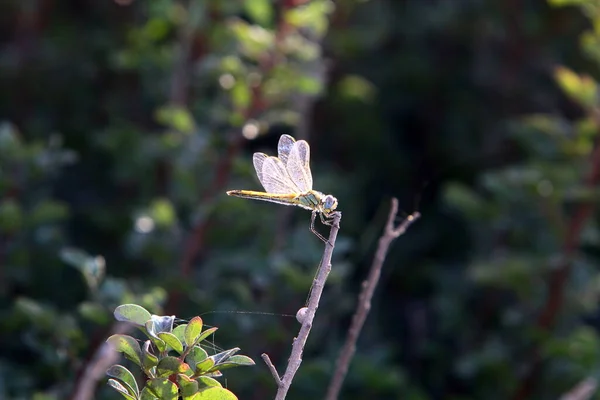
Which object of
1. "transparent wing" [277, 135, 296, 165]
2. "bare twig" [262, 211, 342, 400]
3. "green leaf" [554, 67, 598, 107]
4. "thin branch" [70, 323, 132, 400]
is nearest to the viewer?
"bare twig" [262, 211, 342, 400]

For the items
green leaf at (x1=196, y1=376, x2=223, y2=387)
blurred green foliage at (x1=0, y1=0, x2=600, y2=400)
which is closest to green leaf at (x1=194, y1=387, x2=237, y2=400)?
green leaf at (x1=196, y1=376, x2=223, y2=387)

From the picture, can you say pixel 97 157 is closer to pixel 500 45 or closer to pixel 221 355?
pixel 500 45

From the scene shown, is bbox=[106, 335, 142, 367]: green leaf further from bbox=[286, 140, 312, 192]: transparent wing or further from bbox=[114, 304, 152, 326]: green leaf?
bbox=[286, 140, 312, 192]: transparent wing

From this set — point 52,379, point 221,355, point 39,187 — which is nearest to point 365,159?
point 39,187

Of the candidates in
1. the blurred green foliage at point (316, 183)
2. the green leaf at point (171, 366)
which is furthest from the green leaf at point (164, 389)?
the blurred green foliage at point (316, 183)

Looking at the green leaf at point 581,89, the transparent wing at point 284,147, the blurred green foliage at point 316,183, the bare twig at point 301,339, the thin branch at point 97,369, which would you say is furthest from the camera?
the green leaf at point 581,89

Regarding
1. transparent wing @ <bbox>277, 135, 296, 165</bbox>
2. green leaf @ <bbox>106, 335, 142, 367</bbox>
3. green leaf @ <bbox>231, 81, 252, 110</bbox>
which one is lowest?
green leaf @ <bbox>106, 335, 142, 367</bbox>

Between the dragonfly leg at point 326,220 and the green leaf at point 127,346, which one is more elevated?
the dragonfly leg at point 326,220

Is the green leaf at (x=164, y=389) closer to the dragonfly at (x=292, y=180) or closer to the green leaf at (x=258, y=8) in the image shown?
the dragonfly at (x=292, y=180)
